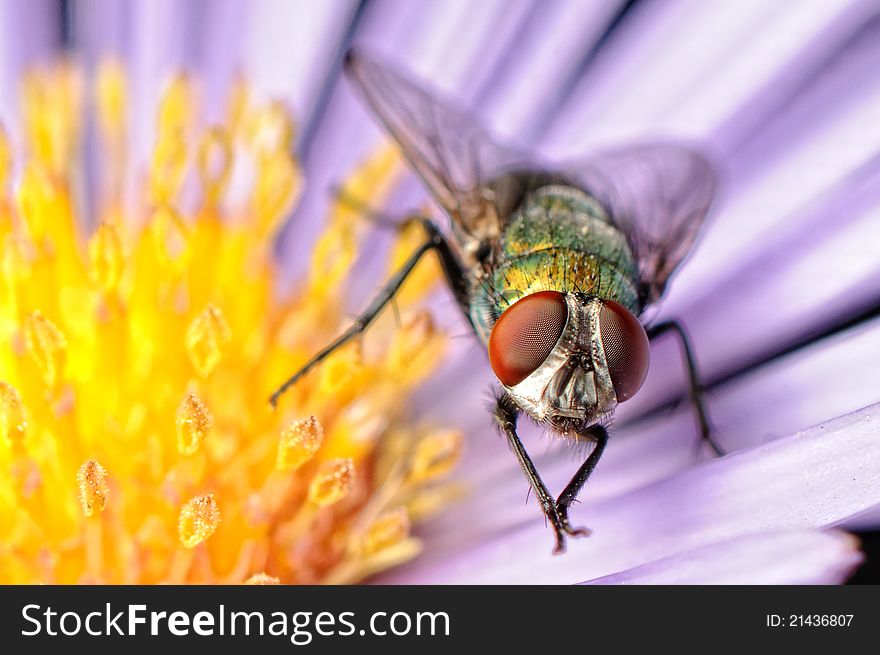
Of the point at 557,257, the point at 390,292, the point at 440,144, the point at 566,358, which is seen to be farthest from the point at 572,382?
the point at 440,144

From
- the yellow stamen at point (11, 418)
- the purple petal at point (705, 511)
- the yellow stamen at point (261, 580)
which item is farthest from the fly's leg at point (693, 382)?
the yellow stamen at point (11, 418)

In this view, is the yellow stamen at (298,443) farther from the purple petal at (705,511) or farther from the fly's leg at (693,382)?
the fly's leg at (693,382)

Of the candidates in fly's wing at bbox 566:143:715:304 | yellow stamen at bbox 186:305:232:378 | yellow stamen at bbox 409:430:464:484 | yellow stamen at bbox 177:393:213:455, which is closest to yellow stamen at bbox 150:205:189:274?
yellow stamen at bbox 186:305:232:378

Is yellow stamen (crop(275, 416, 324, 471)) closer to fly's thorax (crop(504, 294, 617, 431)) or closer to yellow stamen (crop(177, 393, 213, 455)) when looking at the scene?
yellow stamen (crop(177, 393, 213, 455))

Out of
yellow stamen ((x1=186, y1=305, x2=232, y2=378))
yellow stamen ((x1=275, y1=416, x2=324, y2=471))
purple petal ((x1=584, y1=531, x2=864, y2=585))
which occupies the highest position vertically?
yellow stamen ((x1=186, y1=305, x2=232, y2=378))

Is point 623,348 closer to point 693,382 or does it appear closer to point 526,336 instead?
point 526,336
